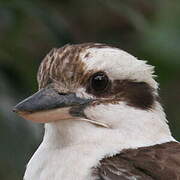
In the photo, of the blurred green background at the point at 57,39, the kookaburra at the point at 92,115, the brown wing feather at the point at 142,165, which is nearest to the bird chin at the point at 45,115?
the kookaburra at the point at 92,115

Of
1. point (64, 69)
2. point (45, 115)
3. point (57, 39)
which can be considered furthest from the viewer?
point (57, 39)

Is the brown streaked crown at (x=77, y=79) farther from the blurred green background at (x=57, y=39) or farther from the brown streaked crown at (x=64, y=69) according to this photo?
the blurred green background at (x=57, y=39)

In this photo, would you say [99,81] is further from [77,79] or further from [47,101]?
[47,101]

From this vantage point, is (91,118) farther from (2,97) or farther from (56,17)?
(56,17)

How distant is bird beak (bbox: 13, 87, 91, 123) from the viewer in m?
3.84

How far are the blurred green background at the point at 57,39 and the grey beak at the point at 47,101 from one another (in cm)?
75

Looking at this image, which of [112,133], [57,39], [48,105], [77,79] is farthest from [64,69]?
[57,39]

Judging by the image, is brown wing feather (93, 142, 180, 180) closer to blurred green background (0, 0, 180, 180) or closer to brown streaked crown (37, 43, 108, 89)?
brown streaked crown (37, 43, 108, 89)

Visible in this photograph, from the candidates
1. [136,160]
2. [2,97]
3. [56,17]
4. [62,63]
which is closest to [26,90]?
[2,97]

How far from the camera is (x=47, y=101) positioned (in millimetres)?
3873

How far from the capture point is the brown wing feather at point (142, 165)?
3672mm

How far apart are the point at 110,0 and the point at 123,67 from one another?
3.62 feet

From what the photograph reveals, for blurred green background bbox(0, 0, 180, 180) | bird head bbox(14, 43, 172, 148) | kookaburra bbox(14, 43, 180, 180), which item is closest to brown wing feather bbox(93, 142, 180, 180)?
kookaburra bbox(14, 43, 180, 180)

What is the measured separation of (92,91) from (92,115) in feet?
0.33
